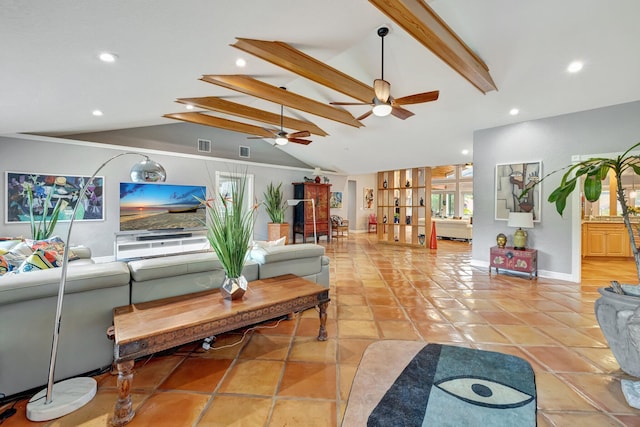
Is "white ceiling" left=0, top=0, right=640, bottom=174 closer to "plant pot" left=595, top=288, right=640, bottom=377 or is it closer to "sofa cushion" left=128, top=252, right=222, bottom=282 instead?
"sofa cushion" left=128, top=252, right=222, bottom=282

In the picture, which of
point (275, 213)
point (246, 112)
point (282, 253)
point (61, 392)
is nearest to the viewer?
point (61, 392)

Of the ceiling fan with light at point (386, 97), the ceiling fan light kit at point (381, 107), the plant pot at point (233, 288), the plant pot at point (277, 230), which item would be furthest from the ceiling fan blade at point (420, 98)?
the plant pot at point (277, 230)

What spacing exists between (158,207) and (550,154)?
7711mm

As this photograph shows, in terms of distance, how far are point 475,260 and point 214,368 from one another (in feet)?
17.0

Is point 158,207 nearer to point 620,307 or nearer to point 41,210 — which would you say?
point 41,210

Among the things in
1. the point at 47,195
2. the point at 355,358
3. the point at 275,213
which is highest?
the point at 47,195

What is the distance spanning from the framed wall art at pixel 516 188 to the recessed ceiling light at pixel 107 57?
5.61m

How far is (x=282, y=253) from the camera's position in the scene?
289 centimetres

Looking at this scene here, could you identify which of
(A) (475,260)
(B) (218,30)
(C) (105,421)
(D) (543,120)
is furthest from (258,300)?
(D) (543,120)

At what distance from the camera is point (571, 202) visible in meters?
4.30

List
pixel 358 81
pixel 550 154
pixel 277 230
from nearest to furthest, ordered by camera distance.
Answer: pixel 358 81, pixel 550 154, pixel 277 230

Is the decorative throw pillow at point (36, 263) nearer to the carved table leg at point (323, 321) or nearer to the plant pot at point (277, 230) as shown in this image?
the carved table leg at point (323, 321)

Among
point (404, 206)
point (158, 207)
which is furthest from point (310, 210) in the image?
point (158, 207)

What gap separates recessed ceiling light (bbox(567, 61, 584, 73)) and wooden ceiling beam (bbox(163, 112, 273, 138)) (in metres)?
5.30
